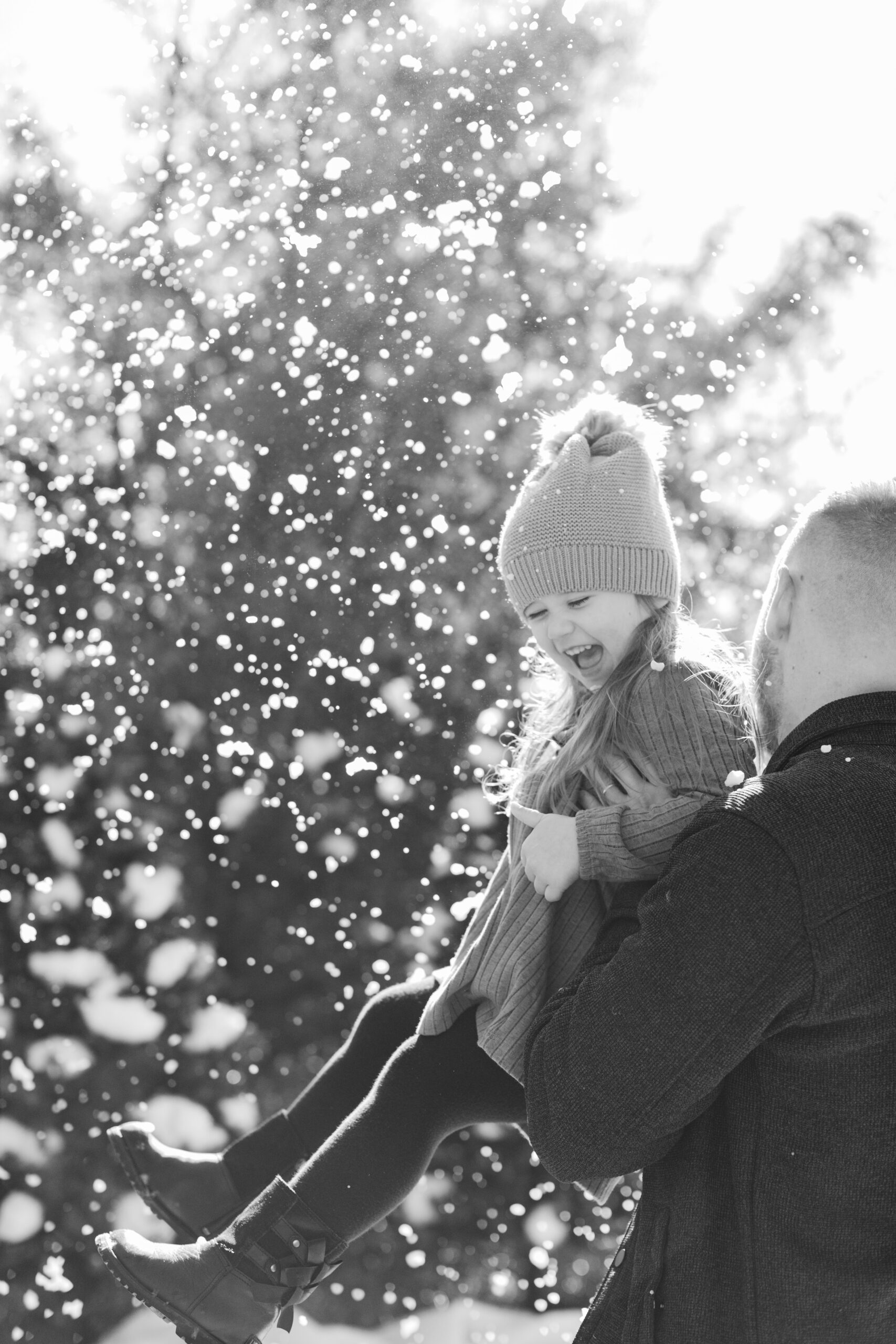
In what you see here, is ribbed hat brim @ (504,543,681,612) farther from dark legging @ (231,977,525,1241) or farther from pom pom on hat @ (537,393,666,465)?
dark legging @ (231,977,525,1241)

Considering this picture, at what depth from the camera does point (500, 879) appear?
4.43ft

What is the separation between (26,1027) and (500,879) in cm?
135

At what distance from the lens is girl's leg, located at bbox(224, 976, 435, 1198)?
1.50 meters

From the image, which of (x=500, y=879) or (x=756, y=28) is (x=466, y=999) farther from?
(x=756, y=28)

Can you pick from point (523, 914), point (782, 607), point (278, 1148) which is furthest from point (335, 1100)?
point (782, 607)

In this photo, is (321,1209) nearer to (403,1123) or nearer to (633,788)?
(403,1123)

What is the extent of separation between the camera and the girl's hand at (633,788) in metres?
1.22

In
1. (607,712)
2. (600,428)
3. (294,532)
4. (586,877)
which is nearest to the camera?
(586,877)

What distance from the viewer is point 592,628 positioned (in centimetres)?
145

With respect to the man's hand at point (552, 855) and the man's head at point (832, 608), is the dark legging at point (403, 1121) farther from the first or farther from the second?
the man's head at point (832, 608)

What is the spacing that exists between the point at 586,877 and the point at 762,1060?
0.28 meters

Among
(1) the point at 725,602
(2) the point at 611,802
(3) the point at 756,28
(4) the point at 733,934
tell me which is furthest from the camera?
(3) the point at 756,28

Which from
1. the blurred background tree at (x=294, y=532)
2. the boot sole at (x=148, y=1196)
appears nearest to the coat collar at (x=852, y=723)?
the boot sole at (x=148, y=1196)

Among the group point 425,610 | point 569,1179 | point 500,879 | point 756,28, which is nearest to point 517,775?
point 500,879
